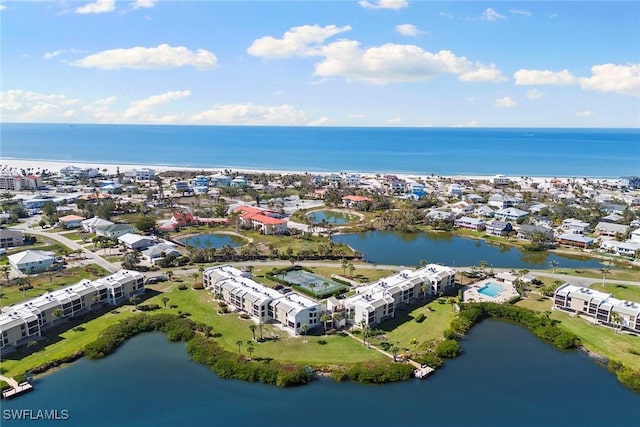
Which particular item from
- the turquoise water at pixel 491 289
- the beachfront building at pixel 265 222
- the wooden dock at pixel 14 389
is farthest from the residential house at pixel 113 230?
the turquoise water at pixel 491 289

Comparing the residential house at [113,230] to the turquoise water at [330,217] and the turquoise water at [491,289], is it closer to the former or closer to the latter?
the turquoise water at [330,217]

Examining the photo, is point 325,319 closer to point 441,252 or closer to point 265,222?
point 441,252

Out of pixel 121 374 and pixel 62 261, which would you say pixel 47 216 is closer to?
pixel 62 261

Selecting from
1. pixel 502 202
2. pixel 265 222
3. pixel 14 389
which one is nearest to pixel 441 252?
pixel 265 222

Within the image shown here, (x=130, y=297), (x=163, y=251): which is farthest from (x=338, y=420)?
(x=163, y=251)

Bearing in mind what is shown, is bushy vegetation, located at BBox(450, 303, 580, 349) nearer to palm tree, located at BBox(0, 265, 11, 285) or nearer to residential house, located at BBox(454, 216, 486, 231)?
residential house, located at BBox(454, 216, 486, 231)
